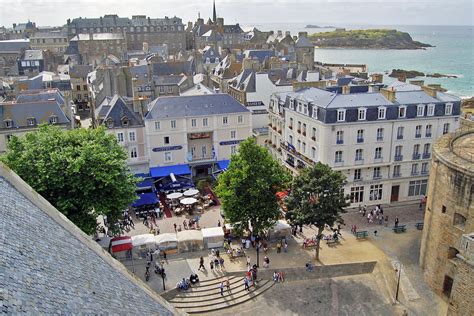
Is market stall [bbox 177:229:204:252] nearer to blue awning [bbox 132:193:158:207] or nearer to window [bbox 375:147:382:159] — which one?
blue awning [bbox 132:193:158:207]

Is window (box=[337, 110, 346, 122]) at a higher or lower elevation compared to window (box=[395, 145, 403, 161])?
higher

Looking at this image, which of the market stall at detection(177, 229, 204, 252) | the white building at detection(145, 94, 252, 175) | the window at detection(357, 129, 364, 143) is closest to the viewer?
the market stall at detection(177, 229, 204, 252)

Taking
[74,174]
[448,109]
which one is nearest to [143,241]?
[74,174]

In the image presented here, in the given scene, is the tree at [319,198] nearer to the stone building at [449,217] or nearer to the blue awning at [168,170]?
the stone building at [449,217]

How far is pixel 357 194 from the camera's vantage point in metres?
38.0

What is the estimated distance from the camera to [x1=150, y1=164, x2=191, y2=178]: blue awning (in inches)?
1634

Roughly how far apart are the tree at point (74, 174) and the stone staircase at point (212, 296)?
23.3 ft

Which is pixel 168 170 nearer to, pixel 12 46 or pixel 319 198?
pixel 319 198

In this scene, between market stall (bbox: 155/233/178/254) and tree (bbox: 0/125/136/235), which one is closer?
tree (bbox: 0/125/136/235)

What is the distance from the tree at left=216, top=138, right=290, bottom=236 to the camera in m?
28.8

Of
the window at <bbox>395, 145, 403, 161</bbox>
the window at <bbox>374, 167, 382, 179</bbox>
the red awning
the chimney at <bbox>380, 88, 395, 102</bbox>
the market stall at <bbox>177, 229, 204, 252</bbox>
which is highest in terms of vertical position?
the chimney at <bbox>380, 88, 395, 102</bbox>

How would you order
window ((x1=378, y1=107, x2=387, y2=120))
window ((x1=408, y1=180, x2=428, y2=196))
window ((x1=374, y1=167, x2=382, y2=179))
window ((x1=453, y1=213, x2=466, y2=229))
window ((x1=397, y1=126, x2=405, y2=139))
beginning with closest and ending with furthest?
window ((x1=453, y1=213, x2=466, y2=229)), window ((x1=378, y1=107, x2=387, y2=120)), window ((x1=397, y1=126, x2=405, y2=139)), window ((x1=374, y1=167, x2=382, y2=179)), window ((x1=408, y1=180, x2=428, y2=196))

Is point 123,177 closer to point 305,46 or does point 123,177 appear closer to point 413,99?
point 413,99

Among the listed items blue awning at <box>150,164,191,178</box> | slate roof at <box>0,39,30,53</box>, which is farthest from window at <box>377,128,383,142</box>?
slate roof at <box>0,39,30,53</box>
